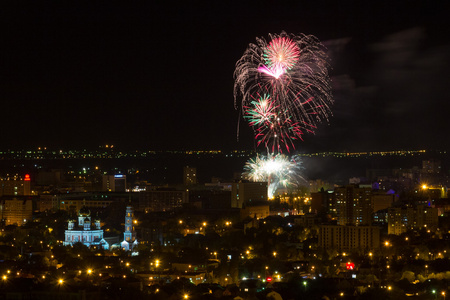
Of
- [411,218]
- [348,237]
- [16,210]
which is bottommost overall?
[348,237]

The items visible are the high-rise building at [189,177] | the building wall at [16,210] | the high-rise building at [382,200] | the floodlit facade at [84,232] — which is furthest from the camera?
the high-rise building at [189,177]

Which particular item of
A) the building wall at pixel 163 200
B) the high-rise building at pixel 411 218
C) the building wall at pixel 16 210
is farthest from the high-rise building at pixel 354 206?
the building wall at pixel 16 210

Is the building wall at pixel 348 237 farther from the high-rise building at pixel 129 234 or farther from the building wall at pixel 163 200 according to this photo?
the building wall at pixel 163 200

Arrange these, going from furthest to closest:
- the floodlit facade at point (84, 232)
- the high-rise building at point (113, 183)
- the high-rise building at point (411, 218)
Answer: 1. the high-rise building at point (113, 183)
2. the floodlit facade at point (84, 232)
3. the high-rise building at point (411, 218)

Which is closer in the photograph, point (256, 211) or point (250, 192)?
point (256, 211)

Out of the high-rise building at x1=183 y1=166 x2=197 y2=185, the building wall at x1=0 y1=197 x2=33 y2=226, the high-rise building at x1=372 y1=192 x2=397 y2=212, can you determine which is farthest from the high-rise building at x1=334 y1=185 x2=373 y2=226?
the high-rise building at x1=183 y1=166 x2=197 y2=185

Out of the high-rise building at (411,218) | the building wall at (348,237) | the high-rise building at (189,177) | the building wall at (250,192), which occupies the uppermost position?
the high-rise building at (189,177)

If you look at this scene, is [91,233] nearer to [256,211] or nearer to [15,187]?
[256,211]

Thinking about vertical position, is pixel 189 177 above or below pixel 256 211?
above

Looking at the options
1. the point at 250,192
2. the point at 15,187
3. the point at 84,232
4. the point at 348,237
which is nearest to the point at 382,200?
the point at 250,192
